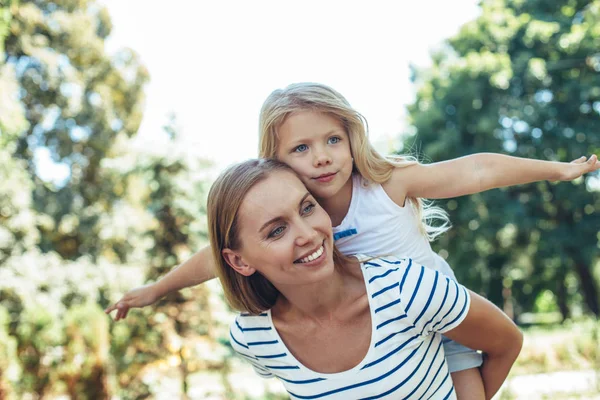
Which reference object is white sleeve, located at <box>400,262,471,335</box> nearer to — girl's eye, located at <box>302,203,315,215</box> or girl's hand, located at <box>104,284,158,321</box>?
girl's eye, located at <box>302,203,315,215</box>

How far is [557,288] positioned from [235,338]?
1250 inches

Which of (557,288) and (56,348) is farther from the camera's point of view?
(557,288)

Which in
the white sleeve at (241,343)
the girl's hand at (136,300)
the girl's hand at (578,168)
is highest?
the girl's hand at (578,168)

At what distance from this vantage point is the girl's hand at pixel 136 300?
230cm

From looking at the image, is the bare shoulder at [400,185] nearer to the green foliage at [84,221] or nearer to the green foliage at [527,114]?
the green foliage at [84,221]

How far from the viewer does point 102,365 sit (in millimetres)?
9289

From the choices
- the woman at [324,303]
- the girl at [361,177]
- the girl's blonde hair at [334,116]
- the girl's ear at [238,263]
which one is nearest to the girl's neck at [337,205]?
the girl at [361,177]

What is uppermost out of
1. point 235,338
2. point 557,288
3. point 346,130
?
point 346,130

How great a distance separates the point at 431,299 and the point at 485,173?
678 millimetres

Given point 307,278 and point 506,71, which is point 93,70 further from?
point 307,278

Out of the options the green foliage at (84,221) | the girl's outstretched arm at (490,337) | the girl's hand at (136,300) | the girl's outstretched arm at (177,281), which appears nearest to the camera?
the girl's outstretched arm at (490,337)

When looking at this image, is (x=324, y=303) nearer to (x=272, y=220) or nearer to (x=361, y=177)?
(x=272, y=220)

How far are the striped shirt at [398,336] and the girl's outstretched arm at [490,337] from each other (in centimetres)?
9

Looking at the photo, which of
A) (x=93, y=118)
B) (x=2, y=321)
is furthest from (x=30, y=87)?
(x=2, y=321)
